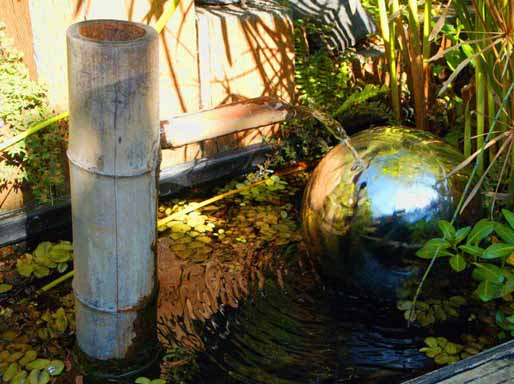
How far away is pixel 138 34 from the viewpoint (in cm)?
257

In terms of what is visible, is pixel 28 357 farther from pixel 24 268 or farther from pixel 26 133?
pixel 26 133

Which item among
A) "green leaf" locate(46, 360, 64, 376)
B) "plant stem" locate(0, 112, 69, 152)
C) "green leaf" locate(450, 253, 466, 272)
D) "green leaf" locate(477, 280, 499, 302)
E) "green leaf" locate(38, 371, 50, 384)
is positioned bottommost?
"green leaf" locate(38, 371, 50, 384)

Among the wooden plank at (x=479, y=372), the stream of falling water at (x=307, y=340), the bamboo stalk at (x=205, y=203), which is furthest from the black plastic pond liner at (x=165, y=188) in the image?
the wooden plank at (x=479, y=372)

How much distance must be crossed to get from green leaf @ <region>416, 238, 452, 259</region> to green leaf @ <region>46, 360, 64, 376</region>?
1.48 metres

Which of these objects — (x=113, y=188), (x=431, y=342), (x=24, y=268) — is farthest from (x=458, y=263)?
(x=24, y=268)

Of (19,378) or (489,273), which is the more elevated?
(489,273)

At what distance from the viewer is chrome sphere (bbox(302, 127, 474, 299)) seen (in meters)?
3.13

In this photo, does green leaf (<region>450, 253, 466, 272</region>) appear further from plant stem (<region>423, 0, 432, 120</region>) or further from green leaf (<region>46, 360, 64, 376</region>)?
green leaf (<region>46, 360, 64, 376</region>)

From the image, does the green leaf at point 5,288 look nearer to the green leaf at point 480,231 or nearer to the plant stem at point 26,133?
the plant stem at point 26,133

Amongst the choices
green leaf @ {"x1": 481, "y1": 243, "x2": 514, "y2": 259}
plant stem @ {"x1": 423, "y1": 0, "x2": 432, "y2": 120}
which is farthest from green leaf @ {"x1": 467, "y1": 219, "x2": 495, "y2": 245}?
plant stem @ {"x1": 423, "y1": 0, "x2": 432, "y2": 120}

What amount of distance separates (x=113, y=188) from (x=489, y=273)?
1.56m

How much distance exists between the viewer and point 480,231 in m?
3.05

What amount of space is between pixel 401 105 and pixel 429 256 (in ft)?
7.64

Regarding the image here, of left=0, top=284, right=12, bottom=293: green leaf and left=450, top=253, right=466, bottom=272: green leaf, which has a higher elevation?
left=450, top=253, right=466, bottom=272: green leaf
